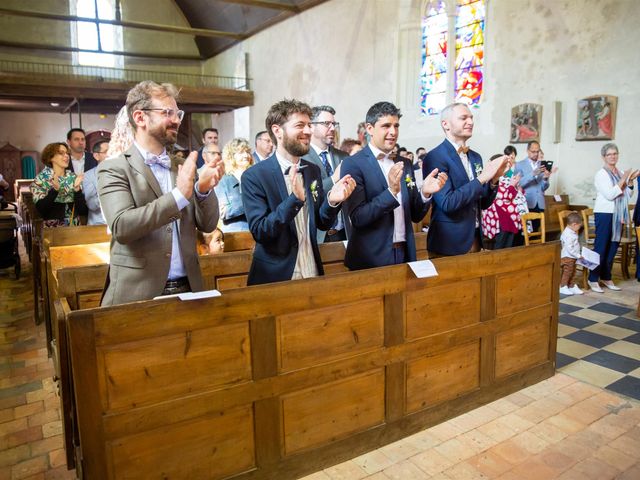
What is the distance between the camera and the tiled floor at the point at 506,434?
2.24 metres

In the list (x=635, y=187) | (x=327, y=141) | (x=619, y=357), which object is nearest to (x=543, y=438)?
(x=619, y=357)

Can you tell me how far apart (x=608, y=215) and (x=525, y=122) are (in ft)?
10.3

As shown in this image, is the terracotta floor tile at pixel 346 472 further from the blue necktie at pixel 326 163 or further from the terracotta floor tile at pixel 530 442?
the blue necktie at pixel 326 163

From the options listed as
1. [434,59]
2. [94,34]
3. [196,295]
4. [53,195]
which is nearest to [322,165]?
[196,295]

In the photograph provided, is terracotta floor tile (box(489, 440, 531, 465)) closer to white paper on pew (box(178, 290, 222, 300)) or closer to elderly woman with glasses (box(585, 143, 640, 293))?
white paper on pew (box(178, 290, 222, 300))

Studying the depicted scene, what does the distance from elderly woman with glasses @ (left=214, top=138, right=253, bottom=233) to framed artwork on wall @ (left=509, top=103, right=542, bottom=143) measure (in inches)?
221

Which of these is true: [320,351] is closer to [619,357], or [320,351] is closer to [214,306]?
[214,306]

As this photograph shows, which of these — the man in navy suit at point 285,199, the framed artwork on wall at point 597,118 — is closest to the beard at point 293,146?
the man in navy suit at point 285,199

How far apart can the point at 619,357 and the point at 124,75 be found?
17988 mm

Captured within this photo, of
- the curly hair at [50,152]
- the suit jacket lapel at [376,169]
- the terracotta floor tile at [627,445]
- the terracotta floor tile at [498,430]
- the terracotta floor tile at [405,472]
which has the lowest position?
the terracotta floor tile at [627,445]

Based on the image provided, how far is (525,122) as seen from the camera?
27.0 ft

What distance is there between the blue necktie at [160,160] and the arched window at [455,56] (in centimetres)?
815

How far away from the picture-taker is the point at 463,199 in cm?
264

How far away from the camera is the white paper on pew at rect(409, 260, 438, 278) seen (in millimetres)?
2408
